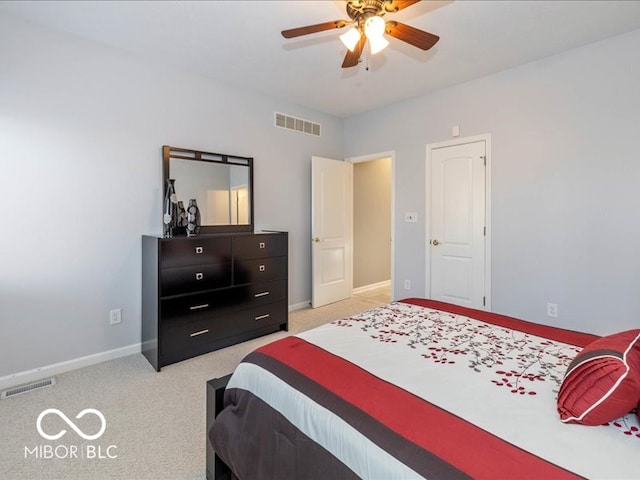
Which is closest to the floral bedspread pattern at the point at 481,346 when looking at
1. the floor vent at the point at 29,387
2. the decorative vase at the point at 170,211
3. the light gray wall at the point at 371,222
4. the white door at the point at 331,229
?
the decorative vase at the point at 170,211

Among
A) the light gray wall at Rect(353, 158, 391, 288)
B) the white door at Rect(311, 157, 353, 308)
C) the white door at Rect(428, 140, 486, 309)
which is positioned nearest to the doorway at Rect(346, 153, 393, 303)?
the light gray wall at Rect(353, 158, 391, 288)

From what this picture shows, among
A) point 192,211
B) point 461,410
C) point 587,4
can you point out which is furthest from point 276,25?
point 461,410

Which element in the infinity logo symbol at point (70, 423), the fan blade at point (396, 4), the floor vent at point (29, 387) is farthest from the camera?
the floor vent at point (29, 387)

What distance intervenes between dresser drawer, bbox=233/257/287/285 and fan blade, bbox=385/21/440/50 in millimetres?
2265

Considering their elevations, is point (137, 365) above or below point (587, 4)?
below

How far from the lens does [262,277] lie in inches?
135

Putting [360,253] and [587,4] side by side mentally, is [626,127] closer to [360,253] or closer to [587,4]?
[587,4]

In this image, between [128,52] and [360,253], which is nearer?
[128,52]

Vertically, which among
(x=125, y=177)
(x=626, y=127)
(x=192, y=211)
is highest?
(x=626, y=127)

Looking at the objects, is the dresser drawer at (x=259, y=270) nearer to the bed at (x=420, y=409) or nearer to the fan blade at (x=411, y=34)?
the bed at (x=420, y=409)

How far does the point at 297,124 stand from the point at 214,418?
3.70 metres

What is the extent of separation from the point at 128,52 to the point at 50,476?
10.3 feet

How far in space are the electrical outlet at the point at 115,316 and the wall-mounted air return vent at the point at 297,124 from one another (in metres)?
2.70

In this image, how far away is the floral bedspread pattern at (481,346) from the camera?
3.92 ft
